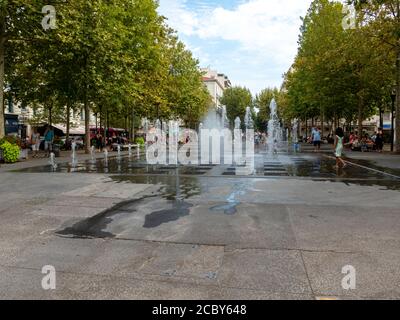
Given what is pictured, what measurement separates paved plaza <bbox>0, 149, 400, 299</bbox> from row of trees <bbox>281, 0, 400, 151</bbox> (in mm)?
8711

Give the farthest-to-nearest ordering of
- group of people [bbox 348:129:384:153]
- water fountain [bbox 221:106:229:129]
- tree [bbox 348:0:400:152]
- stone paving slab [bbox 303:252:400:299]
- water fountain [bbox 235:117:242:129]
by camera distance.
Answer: water fountain [bbox 235:117:242:129], water fountain [bbox 221:106:229:129], group of people [bbox 348:129:384:153], tree [bbox 348:0:400:152], stone paving slab [bbox 303:252:400:299]

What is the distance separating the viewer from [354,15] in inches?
1138

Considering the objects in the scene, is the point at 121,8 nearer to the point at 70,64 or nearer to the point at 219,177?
the point at 70,64

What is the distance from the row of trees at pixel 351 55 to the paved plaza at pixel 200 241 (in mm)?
8711

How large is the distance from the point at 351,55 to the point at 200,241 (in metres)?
27.4

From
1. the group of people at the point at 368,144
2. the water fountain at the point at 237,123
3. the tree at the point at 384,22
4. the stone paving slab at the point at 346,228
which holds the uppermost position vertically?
the tree at the point at 384,22

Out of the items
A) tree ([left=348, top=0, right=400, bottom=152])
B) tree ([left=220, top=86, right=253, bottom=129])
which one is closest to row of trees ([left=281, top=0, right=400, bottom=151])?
tree ([left=348, top=0, right=400, bottom=152])

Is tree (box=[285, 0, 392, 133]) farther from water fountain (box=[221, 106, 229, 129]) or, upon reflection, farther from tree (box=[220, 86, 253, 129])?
tree (box=[220, 86, 253, 129])

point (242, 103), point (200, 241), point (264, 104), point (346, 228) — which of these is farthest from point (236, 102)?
point (200, 241)

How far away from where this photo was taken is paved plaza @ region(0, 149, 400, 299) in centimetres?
430

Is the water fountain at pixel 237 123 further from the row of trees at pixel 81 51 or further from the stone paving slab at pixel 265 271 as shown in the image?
the stone paving slab at pixel 265 271

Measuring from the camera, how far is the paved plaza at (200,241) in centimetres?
430

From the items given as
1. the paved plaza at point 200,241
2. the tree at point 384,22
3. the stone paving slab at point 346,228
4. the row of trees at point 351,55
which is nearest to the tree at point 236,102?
the row of trees at point 351,55
